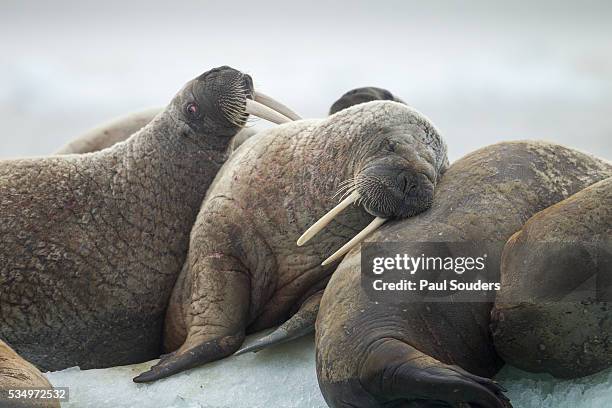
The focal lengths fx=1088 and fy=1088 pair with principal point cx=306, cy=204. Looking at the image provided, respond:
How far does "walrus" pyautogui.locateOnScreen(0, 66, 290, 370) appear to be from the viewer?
16.3 ft

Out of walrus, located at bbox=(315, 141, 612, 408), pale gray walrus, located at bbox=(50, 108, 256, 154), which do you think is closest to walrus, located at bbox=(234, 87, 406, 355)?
walrus, located at bbox=(315, 141, 612, 408)

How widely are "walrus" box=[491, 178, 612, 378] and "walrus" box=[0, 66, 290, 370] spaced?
6.45 feet

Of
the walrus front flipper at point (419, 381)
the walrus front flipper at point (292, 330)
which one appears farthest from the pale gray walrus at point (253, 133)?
the walrus front flipper at point (419, 381)

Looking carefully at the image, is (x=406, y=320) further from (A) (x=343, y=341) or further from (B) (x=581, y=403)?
(B) (x=581, y=403)

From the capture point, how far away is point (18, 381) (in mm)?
3809

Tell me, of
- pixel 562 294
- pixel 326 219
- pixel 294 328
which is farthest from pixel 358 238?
pixel 562 294

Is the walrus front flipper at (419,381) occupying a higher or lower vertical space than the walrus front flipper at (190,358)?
higher

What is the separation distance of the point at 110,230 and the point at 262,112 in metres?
0.97

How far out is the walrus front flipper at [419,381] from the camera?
3.30m

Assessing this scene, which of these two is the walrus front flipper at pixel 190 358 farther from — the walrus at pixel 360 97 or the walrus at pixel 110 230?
the walrus at pixel 360 97

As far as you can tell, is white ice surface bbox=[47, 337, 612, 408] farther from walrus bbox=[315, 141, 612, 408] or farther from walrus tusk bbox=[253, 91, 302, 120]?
walrus tusk bbox=[253, 91, 302, 120]

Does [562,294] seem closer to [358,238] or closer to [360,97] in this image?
[358,238]

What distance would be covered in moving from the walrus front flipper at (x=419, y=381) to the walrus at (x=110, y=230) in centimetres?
186

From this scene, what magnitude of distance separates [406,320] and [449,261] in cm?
30
